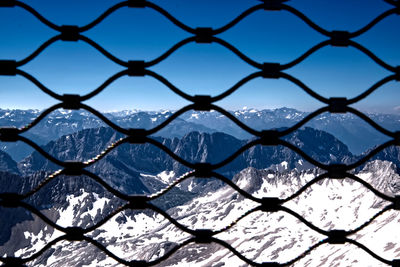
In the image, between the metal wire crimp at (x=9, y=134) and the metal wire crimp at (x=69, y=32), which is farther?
the metal wire crimp at (x=69, y=32)

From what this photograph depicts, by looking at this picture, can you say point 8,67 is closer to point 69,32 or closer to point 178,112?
point 69,32

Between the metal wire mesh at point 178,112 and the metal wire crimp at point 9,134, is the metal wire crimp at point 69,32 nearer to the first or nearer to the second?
the metal wire mesh at point 178,112

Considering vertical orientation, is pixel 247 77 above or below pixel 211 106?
above

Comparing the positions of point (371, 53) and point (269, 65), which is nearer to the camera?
point (269, 65)

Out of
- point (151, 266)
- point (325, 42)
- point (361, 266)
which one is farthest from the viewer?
point (361, 266)

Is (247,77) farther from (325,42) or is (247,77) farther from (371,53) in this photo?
(371,53)

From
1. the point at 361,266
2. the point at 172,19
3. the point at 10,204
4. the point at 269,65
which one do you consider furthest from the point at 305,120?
the point at 361,266

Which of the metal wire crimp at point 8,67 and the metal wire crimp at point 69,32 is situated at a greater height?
the metal wire crimp at point 69,32

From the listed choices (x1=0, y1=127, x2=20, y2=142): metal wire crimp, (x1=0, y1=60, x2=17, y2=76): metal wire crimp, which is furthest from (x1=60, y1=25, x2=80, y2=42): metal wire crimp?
(x1=0, y1=127, x2=20, y2=142): metal wire crimp

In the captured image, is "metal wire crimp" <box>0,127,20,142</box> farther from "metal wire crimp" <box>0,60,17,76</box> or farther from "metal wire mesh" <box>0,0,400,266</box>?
"metal wire crimp" <box>0,60,17,76</box>

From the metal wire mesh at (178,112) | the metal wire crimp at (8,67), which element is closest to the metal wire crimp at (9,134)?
the metal wire mesh at (178,112)

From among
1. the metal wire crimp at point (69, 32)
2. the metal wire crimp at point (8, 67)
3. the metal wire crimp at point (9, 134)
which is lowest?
the metal wire crimp at point (9, 134)
